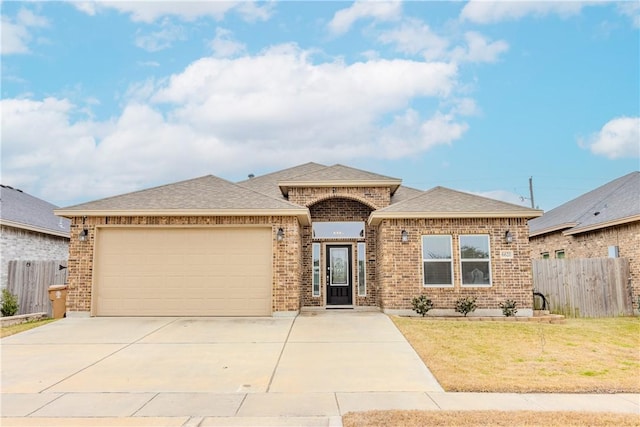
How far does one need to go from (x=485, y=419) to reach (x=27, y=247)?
50.6 ft

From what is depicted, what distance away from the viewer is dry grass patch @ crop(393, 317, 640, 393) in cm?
647

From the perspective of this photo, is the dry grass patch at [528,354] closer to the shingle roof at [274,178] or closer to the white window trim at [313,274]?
the white window trim at [313,274]

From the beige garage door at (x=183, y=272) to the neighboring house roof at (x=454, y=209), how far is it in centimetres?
380

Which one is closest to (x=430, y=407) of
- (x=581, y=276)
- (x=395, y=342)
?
(x=395, y=342)

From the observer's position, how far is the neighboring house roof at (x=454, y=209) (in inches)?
514

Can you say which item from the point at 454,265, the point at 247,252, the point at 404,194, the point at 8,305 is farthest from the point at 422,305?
the point at 8,305

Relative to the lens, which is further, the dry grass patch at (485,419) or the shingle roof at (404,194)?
the shingle roof at (404,194)

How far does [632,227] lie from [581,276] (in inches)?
86.9

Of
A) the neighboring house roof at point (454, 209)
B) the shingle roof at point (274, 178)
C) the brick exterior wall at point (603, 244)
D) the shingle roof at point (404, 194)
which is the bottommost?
the brick exterior wall at point (603, 244)

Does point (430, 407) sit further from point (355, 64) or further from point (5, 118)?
point (5, 118)

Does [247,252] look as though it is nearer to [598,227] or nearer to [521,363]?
[521,363]

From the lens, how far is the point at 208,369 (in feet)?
24.2

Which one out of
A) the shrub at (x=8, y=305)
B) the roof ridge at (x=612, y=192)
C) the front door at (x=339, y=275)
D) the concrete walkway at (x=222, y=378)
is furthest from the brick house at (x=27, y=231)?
the roof ridge at (x=612, y=192)

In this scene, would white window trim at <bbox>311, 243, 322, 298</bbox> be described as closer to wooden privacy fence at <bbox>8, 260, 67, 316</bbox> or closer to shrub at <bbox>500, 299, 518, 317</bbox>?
shrub at <bbox>500, 299, 518, 317</bbox>
